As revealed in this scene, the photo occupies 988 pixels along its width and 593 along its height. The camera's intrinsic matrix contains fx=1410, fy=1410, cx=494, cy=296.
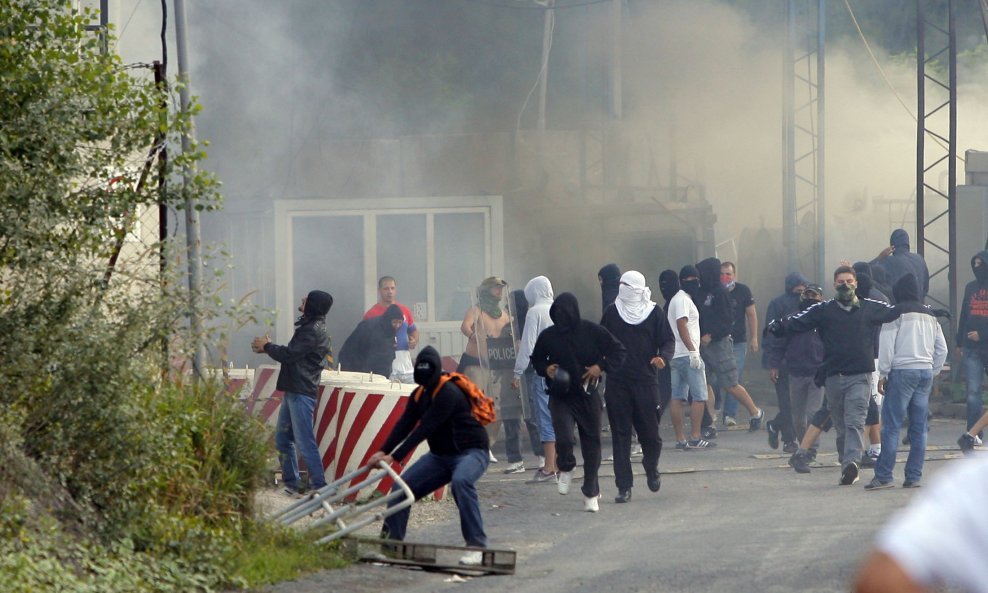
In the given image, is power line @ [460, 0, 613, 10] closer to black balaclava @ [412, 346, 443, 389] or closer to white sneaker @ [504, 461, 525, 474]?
white sneaker @ [504, 461, 525, 474]

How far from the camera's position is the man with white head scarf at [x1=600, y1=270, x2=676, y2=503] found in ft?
32.7

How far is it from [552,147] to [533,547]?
1422 cm

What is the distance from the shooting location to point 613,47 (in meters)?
21.4

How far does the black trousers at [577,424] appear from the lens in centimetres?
970

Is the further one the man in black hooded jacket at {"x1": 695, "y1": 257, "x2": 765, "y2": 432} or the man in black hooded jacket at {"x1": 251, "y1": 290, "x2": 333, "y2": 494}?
the man in black hooded jacket at {"x1": 695, "y1": 257, "x2": 765, "y2": 432}

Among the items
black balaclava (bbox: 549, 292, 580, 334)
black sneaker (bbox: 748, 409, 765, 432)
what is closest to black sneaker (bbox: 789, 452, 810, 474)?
black balaclava (bbox: 549, 292, 580, 334)

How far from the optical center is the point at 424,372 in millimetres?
7582

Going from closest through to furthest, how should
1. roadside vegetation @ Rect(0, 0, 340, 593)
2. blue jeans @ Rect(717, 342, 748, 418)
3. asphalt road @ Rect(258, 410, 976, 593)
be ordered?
roadside vegetation @ Rect(0, 0, 340, 593), asphalt road @ Rect(258, 410, 976, 593), blue jeans @ Rect(717, 342, 748, 418)

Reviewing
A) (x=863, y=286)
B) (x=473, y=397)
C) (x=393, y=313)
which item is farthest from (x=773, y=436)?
(x=473, y=397)

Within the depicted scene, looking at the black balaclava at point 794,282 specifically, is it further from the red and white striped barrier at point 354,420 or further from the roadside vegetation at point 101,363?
the roadside vegetation at point 101,363

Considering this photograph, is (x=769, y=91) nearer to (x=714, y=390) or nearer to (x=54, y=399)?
(x=714, y=390)

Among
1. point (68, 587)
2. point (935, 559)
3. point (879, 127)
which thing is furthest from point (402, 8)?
point (935, 559)

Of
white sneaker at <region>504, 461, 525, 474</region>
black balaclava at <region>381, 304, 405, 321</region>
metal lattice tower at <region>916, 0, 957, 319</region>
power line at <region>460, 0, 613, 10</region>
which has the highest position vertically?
power line at <region>460, 0, 613, 10</region>

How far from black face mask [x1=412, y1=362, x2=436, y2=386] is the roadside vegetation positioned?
34.3 inches
